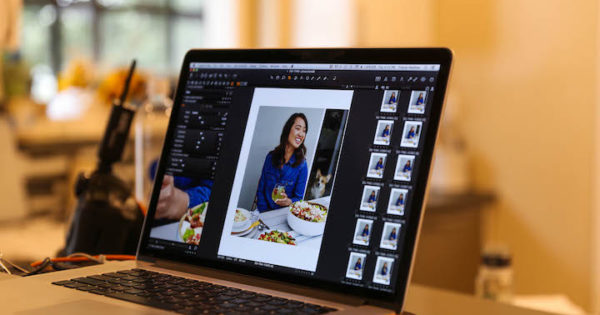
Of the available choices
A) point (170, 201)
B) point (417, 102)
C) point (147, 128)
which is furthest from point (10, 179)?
point (417, 102)

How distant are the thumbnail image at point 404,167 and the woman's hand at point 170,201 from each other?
25cm

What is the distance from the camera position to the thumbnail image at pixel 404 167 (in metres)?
0.65

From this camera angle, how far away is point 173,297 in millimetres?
648

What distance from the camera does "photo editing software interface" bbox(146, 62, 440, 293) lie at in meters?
0.65

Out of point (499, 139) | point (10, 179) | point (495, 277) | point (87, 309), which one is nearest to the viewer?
point (87, 309)

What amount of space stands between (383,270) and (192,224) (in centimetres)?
24

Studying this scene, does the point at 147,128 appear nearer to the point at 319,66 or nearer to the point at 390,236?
the point at 319,66

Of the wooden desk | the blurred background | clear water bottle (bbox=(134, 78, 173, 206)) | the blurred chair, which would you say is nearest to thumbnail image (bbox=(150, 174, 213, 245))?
clear water bottle (bbox=(134, 78, 173, 206))

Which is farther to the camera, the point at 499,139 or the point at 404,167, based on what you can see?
the point at 499,139

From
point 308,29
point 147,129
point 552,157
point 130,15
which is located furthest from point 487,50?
point 130,15

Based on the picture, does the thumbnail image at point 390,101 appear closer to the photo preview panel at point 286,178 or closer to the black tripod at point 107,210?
the photo preview panel at point 286,178

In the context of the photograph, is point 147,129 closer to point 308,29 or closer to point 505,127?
point 505,127

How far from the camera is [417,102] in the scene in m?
0.67

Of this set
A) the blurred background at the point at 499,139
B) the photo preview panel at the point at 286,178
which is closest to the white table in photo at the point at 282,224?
the photo preview panel at the point at 286,178
